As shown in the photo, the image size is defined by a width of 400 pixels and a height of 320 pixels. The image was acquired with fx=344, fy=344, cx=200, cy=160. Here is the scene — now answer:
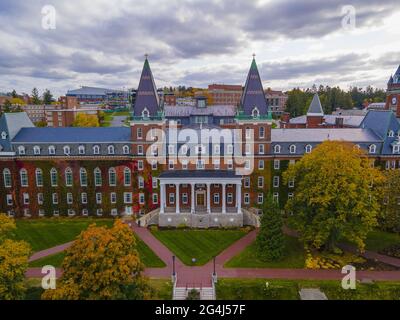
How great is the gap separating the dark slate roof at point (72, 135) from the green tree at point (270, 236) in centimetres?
2725

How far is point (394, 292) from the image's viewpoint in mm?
35750

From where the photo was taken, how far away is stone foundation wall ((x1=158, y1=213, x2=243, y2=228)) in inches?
2122

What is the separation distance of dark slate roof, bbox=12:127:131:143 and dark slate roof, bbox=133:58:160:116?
5132 mm

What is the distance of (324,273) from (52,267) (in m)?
31.5

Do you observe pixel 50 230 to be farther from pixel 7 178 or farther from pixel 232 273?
pixel 232 273

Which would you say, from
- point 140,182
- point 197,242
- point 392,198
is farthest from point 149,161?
point 392,198

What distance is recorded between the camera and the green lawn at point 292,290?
3525 centimetres

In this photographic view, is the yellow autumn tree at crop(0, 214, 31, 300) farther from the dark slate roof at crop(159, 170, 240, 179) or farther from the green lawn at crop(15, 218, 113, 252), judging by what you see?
the dark slate roof at crop(159, 170, 240, 179)

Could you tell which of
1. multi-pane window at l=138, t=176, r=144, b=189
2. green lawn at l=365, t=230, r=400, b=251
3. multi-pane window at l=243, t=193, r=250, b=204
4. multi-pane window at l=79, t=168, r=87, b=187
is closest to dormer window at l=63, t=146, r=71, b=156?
multi-pane window at l=79, t=168, r=87, b=187

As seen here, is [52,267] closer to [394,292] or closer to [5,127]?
[5,127]

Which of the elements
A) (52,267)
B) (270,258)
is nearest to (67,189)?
(52,267)

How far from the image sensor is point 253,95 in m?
57.0

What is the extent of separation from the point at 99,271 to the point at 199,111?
200ft
